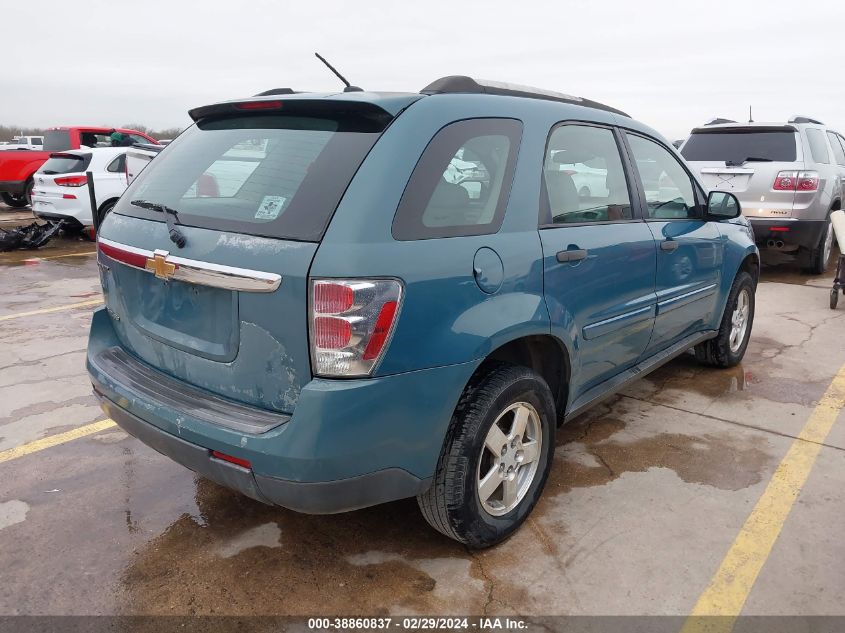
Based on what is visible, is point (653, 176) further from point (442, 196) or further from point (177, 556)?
point (177, 556)

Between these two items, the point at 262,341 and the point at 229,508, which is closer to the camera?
the point at 262,341

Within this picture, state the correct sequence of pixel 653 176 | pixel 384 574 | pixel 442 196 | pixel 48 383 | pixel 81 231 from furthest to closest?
pixel 81 231 < pixel 48 383 < pixel 653 176 < pixel 384 574 < pixel 442 196

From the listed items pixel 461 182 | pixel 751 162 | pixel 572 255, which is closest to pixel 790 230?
pixel 751 162

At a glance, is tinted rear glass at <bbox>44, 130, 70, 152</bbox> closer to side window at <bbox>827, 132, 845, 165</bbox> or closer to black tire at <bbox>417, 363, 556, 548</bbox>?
side window at <bbox>827, 132, 845, 165</bbox>

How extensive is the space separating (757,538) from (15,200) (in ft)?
55.7

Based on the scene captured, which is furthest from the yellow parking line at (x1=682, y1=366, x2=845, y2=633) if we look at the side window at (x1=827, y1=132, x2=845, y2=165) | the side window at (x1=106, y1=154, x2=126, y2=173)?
the side window at (x1=106, y1=154, x2=126, y2=173)

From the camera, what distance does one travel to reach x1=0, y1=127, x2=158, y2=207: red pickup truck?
13352 mm

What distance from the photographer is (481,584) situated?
96.2 inches

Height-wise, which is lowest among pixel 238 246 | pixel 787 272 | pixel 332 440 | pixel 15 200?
pixel 787 272

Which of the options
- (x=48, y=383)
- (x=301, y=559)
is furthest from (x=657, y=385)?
(x=48, y=383)

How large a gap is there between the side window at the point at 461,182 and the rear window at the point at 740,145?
6304 mm

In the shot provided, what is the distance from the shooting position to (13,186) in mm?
14141

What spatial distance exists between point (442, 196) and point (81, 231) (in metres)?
11.7

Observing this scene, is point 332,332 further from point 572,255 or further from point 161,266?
point 572,255
